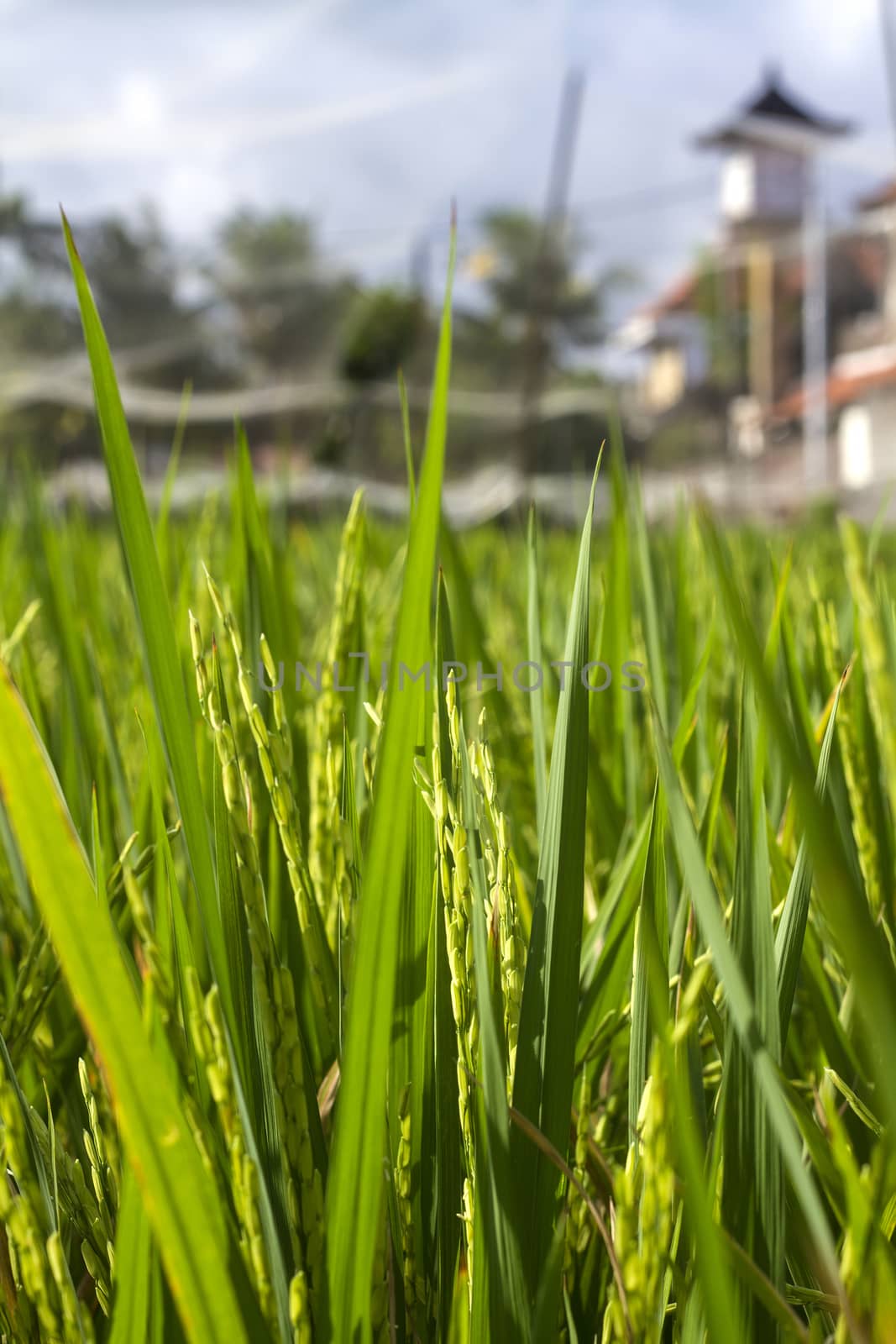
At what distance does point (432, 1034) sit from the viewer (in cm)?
31

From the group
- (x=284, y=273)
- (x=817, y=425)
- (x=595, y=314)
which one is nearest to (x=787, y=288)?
(x=595, y=314)

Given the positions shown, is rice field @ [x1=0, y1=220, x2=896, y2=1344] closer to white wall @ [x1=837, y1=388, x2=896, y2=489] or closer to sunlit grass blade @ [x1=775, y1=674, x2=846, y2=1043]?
sunlit grass blade @ [x1=775, y1=674, x2=846, y2=1043]

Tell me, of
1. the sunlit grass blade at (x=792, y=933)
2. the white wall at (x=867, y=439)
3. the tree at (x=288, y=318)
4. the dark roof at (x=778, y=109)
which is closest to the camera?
the sunlit grass blade at (x=792, y=933)

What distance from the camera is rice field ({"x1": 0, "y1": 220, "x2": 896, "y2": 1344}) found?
7.9 inches

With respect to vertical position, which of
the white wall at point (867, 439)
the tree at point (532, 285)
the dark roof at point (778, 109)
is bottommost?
the white wall at point (867, 439)

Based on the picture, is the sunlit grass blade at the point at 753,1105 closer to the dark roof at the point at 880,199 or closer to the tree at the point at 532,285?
the tree at the point at 532,285

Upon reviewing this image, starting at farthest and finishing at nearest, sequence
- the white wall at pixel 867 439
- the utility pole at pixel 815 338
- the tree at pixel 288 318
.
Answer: the tree at pixel 288 318
the utility pole at pixel 815 338
the white wall at pixel 867 439

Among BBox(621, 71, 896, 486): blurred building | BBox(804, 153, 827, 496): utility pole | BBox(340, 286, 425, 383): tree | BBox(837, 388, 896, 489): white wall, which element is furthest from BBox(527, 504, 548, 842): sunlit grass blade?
BBox(340, 286, 425, 383): tree

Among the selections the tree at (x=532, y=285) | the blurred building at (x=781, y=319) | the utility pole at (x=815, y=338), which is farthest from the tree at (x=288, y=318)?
the utility pole at (x=815, y=338)

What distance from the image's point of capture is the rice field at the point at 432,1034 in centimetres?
20

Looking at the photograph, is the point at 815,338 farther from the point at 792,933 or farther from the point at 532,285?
the point at 792,933

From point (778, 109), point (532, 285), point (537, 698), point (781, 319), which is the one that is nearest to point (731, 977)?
point (537, 698)

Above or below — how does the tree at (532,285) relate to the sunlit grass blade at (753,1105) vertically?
above

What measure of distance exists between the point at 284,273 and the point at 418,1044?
14256 mm
